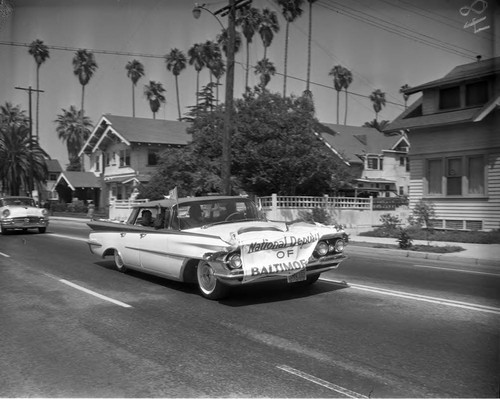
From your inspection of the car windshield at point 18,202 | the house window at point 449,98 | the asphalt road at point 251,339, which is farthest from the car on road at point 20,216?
the house window at point 449,98

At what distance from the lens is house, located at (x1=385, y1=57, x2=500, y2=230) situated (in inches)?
738

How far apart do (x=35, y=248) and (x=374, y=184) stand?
1383 inches

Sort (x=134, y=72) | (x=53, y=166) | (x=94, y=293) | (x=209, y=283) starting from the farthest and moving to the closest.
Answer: (x=53, y=166) → (x=134, y=72) → (x=94, y=293) → (x=209, y=283)

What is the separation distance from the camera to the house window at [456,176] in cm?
1944

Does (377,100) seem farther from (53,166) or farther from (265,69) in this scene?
(53,166)

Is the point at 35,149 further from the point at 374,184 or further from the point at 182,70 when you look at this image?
the point at 374,184

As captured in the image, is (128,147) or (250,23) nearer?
(128,147)

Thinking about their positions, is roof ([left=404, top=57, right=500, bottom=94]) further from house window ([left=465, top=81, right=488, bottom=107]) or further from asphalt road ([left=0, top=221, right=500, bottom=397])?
asphalt road ([left=0, top=221, right=500, bottom=397])

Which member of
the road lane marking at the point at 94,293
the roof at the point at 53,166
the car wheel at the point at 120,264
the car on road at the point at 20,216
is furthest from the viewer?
the roof at the point at 53,166

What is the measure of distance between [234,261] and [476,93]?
637 inches

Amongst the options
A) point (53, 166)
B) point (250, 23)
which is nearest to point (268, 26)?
point (250, 23)

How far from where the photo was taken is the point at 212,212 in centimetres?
848

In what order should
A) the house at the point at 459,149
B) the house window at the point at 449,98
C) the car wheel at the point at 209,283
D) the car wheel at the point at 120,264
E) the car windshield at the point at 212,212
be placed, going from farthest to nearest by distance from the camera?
1. the house window at the point at 449,98
2. the house at the point at 459,149
3. the car wheel at the point at 120,264
4. the car windshield at the point at 212,212
5. the car wheel at the point at 209,283

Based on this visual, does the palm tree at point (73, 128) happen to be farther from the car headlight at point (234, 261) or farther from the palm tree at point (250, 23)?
the car headlight at point (234, 261)
